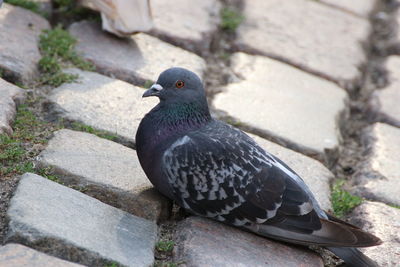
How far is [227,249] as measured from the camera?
2.81 meters

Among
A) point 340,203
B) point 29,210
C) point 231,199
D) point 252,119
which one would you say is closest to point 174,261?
point 231,199

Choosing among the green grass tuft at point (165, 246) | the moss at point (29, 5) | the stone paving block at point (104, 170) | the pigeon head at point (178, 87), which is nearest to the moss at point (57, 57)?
A: the moss at point (29, 5)

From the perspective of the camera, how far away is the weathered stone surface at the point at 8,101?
318 centimetres

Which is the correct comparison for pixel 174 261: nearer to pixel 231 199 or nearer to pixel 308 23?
pixel 231 199

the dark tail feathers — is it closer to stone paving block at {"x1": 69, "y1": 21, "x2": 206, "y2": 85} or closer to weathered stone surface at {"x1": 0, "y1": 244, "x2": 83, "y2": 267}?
weathered stone surface at {"x1": 0, "y1": 244, "x2": 83, "y2": 267}

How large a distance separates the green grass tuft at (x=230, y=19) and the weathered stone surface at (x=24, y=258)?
9.27 ft

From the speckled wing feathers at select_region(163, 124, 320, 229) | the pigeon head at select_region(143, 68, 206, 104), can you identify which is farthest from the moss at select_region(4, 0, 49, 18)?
the speckled wing feathers at select_region(163, 124, 320, 229)

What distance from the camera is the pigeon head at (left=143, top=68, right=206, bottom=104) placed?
315cm

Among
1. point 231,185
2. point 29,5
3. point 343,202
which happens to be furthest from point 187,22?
point 231,185

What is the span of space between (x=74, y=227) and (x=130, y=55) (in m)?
1.80

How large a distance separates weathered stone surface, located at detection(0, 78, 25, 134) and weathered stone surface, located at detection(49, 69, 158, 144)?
0.17 metres

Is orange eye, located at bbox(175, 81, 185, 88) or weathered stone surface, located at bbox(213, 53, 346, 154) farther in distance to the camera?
weathered stone surface, located at bbox(213, 53, 346, 154)

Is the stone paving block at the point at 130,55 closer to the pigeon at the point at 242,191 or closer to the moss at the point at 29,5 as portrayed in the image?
the moss at the point at 29,5

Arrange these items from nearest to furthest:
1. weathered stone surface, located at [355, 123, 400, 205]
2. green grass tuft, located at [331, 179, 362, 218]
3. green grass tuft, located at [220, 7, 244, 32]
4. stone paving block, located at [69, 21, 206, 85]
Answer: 1. green grass tuft, located at [331, 179, 362, 218]
2. weathered stone surface, located at [355, 123, 400, 205]
3. stone paving block, located at [69, 21, 206, 85]
4. green grass tuft, located at [220, 7, 244, 32]
